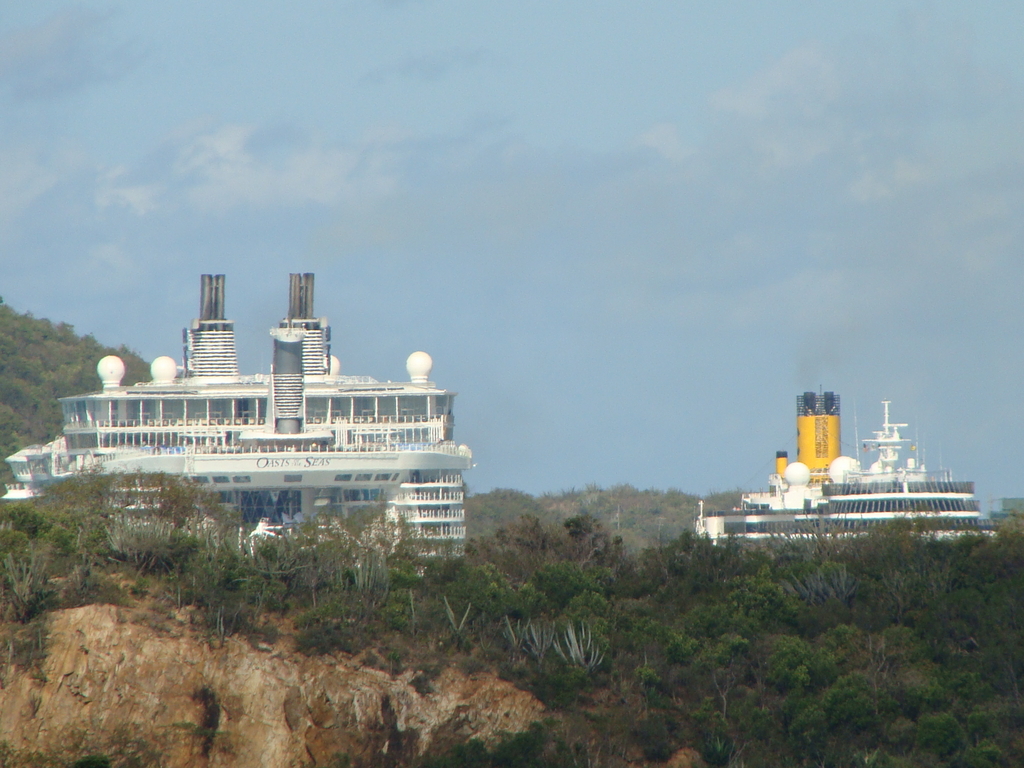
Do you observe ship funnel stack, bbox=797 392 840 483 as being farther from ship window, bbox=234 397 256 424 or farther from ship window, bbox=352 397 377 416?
ship window, bbox=234 397 256 424

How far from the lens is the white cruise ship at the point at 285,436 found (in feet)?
289

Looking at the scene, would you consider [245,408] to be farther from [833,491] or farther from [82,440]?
[833,491]

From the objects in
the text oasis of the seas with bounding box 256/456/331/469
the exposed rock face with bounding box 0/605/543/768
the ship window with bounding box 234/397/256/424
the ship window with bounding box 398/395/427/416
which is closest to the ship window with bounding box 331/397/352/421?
the ship window with bounding box 398/395/427/416

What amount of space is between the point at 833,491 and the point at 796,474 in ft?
13.1

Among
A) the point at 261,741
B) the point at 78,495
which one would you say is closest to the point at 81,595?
the point at 261,741

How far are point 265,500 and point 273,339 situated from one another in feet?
28.5

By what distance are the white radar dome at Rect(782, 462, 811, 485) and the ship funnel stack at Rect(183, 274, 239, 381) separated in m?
31.5

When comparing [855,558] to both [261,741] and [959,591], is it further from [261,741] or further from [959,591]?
[261,741]

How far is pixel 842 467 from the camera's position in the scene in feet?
289

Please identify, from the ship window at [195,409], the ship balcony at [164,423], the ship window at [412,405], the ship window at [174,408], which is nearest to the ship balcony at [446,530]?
the ship window at [412,405]

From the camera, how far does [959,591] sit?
47531mm

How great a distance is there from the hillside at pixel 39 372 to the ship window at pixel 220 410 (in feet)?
132

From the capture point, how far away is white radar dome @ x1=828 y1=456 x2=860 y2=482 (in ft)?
286

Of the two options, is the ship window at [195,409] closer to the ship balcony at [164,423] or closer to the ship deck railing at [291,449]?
the ship balcony at [164,423]
